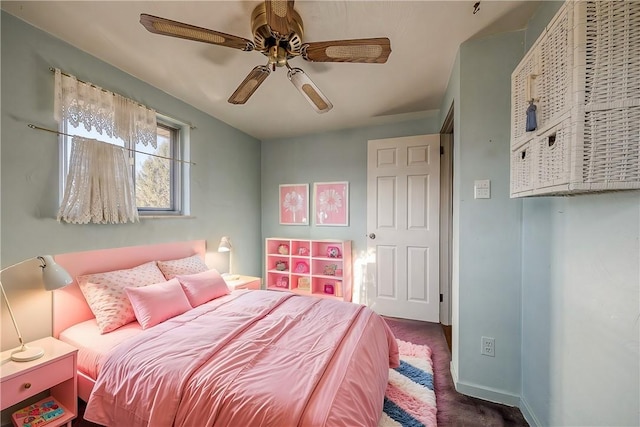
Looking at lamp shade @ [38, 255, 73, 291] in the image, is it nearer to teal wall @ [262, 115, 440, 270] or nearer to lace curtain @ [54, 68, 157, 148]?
lace curtain @ [54, 68, 157, 148]

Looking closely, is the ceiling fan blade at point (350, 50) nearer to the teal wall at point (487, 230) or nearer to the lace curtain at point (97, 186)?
the teal wall at point (487, 230)

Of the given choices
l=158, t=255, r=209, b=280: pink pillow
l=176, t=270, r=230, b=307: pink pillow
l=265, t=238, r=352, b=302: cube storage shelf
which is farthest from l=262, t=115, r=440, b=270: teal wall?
l=176, t=270, r=230, b=307: pink pillow

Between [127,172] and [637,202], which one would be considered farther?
[127,172]

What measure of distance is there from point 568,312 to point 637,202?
63 cm

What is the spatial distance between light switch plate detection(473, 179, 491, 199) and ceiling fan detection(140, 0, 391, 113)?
1045mm

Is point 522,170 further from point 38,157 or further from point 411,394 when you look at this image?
point 38,157

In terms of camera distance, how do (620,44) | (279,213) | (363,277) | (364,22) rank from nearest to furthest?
(620,44) → (364,22) → (363,277) → (279,213)

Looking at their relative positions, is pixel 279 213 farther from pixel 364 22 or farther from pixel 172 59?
pixel 364 22

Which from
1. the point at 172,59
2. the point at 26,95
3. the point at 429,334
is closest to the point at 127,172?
the point at 26,95

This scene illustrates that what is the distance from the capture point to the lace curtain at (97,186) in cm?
178

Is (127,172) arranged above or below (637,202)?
above

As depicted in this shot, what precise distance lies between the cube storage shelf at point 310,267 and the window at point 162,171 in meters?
1.37

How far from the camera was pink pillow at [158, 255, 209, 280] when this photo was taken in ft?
7.42

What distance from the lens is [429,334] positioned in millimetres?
2688
